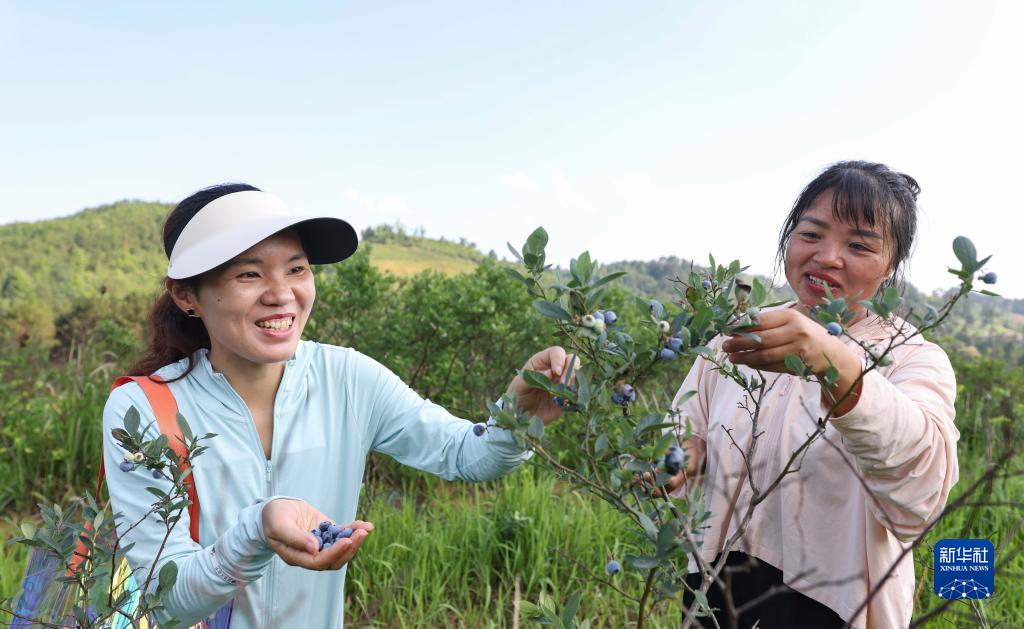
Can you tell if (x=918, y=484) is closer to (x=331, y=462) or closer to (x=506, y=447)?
(x=506, y=447)

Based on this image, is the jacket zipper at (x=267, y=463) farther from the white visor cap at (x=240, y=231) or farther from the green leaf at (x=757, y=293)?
the green leaf at (x=757, y=293)

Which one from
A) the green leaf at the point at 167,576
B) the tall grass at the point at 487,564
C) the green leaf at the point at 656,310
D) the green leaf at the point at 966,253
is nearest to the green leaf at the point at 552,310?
the green leaf at the point at 656,310

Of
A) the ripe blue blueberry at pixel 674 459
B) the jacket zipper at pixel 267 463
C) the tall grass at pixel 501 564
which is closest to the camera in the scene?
the ripe blue blueberry at pixel 674 459

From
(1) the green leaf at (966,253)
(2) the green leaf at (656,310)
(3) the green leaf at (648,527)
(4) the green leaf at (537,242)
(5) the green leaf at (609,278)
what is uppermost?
(1) the green leaf at (966,253)

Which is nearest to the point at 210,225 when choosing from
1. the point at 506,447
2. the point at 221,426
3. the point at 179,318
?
the point at 179,318

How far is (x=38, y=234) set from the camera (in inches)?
2709

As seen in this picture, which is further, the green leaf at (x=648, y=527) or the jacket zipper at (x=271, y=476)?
the jacket zipper at (x=271, y=476)

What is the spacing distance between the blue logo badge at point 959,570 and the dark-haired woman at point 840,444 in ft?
1.09

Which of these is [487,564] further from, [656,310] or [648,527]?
[656,310]

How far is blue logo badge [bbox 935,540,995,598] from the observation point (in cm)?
177

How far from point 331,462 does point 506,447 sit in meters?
0.60

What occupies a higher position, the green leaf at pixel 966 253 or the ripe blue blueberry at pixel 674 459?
the green leaf at pixel 966 253

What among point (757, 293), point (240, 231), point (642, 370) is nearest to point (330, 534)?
point (642, 370)

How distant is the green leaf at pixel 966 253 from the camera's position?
104cm
